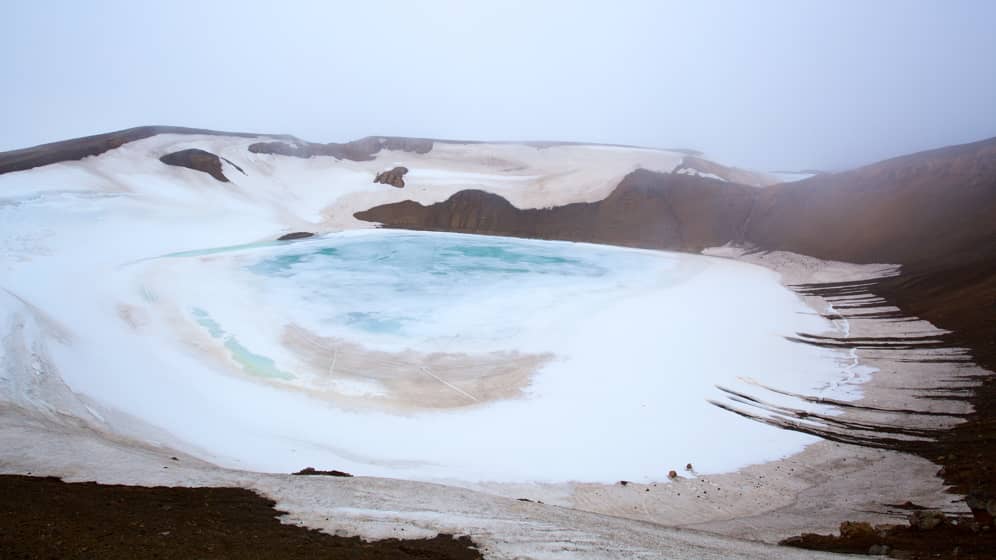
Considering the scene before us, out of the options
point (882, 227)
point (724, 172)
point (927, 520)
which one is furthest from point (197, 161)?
point (927, 520)

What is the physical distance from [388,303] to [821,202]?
23223 mm

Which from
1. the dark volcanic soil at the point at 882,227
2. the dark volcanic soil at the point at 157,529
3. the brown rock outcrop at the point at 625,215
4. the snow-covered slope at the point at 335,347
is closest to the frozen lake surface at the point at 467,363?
the snow-covered slope at the point at 335,347

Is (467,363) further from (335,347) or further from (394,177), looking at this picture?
(394,177)

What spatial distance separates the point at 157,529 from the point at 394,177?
1444 inches

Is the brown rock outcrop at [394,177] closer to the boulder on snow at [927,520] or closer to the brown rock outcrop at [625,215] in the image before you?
the brown rock outcrop at [625,215]

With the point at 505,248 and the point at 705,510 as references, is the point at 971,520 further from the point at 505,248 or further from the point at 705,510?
the point at 505,248

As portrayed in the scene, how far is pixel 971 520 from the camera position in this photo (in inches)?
262

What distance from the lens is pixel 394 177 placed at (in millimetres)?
40094

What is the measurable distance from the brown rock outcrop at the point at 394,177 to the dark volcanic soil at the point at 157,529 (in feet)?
113

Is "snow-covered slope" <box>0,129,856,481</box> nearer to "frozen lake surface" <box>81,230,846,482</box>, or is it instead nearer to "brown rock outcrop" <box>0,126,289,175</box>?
"frozen lake surface" <box>81,230,846,482</box>

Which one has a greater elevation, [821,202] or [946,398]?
[821,202]

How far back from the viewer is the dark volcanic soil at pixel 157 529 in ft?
14.0

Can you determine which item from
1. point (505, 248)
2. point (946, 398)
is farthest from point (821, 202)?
point (946, 398)

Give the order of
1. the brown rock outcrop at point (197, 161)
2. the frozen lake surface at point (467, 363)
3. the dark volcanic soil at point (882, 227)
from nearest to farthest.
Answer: the dark volcanic soil at point (882, 227)
the frozen lake surface at point (467, 363)
the brown rock outcrop at point (197, 161)
